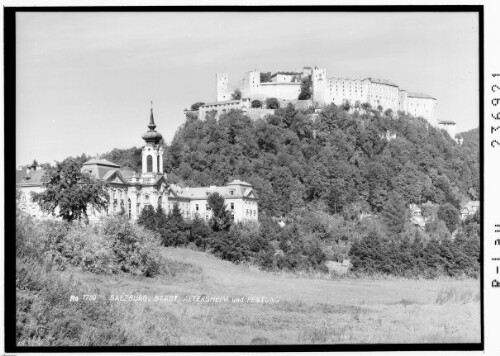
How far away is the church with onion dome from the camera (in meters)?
10.8

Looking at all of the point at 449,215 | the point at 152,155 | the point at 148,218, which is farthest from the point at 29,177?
the point at 449,215

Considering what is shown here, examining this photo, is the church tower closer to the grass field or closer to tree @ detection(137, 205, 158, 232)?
tree @ detection(137, 205, 158, 232)

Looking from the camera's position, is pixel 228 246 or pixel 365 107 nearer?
pixel 228 246

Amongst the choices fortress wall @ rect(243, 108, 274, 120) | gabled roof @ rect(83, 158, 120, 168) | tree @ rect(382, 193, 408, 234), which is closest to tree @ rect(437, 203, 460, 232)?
tree @ rect(382, 193, 408, 234)

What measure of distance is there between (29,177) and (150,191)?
2484 millimetres

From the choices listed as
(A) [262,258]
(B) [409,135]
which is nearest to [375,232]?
(A) [262,258]

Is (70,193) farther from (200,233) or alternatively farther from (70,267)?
(200,233)

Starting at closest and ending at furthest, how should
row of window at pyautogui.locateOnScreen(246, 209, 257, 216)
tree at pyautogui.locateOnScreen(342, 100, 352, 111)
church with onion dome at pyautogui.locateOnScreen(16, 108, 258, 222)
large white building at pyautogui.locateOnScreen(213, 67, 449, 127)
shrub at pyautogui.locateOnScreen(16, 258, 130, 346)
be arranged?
1. shrub at pyautogui.locateOnScreen(16, 258, 130, 346)
2. church with onion dome at pyautogui.locateOnScreen(16, 108, 258, 222)
3. row of window at pyautogui.locateOnScreen(246, 209, 257, 216)
4. large white building at pyautogui.locateOnScreen(213, 67, 449, 127)
5. tree at pyautogui.locateOnScreen(342, 100, 352, 111)

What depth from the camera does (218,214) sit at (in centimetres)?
1235

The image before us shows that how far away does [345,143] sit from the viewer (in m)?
17.0

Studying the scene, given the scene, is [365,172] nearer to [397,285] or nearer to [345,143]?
[345,143]

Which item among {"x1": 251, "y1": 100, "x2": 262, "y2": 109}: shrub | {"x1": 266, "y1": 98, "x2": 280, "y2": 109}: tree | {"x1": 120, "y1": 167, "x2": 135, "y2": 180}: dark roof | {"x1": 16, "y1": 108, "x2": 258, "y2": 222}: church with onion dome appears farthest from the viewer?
{"x1": 266, "y1": 98, "x2": 280, "y2": 109}: tree

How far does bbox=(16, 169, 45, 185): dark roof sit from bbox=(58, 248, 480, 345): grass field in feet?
4.11

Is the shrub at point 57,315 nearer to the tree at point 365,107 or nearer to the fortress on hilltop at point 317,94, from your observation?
the fortress on hilltop at point 317,94
